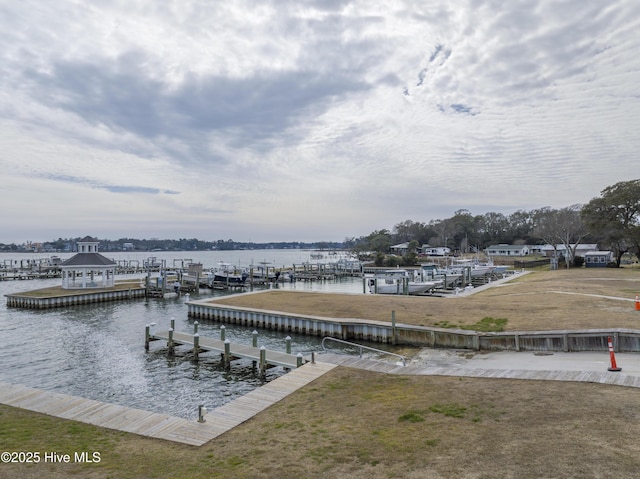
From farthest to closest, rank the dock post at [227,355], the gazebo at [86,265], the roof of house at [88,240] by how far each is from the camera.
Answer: the roof of house at [88,240], the gazebo at [86,265], the dock post at [227,355]

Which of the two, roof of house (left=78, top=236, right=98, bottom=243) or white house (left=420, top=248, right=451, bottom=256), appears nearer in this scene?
roof of house (left=78, top=236, right=98, bottom=243)

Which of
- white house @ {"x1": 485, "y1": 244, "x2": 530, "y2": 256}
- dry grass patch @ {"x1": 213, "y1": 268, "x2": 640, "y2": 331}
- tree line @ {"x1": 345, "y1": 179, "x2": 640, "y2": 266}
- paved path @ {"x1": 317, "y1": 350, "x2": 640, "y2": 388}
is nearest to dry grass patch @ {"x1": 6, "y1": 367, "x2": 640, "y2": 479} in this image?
paved path @ {"x1": 317, "y1": 350, "x2": 640, "y2": 388}

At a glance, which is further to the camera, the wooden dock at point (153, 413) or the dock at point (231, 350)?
the dock at point (231, 350)

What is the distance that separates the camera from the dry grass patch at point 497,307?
811 inches

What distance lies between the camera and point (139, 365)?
20562mm

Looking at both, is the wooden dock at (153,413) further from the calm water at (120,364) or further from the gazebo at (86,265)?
the gazebo at (86,265)

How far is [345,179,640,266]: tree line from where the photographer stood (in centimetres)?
5872

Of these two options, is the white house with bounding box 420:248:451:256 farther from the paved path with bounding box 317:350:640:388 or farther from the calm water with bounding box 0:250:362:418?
the paved path with bounding box 317:350:640:388

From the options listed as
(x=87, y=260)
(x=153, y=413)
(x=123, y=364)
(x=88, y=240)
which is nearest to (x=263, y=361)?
(x=153, y=413)

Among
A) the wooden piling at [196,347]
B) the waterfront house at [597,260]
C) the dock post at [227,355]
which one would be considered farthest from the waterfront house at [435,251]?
the dock post at [227,355]

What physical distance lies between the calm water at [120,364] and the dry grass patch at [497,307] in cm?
429

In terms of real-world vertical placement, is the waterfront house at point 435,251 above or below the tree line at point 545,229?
below

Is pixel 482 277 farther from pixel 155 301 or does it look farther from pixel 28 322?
pixel 28 322

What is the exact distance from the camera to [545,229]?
79812 mm
